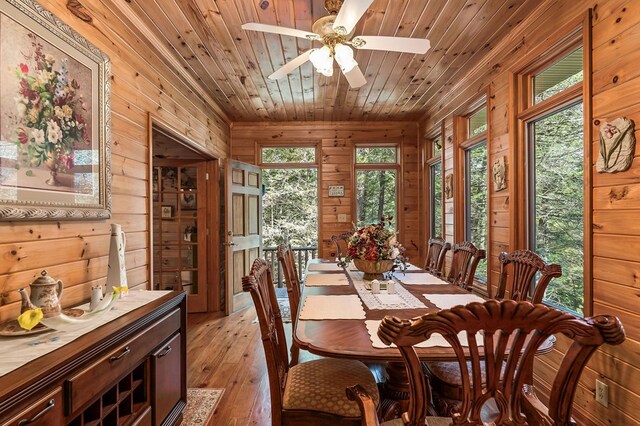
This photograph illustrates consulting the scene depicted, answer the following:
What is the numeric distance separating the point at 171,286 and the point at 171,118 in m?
2.32

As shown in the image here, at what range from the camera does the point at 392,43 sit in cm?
202

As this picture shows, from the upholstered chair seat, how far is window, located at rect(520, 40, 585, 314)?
4.88 feet

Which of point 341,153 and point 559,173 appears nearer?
point 559,173

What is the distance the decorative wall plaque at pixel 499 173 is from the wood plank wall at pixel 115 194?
2901 mm

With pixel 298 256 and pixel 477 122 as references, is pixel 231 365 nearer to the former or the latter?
pixel 298 256

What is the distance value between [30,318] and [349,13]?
189 cm

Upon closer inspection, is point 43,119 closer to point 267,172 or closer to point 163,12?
point 163,12

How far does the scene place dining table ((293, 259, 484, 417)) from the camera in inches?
48.4

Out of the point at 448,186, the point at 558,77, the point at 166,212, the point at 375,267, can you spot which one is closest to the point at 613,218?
the point at 558,77

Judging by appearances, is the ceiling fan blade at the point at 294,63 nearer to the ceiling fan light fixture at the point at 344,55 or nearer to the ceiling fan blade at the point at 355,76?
the ceiling fan light fixture at the point at 344,55

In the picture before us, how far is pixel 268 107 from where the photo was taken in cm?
441

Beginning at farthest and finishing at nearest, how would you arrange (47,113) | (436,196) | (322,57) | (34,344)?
(436,196)
(322,57)
(47,113)
(34,344)

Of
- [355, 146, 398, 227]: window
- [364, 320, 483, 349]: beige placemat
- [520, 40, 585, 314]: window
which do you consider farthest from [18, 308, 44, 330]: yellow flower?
[355, 146, 398, 227]: window

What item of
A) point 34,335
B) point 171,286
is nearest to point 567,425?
point 34,335
